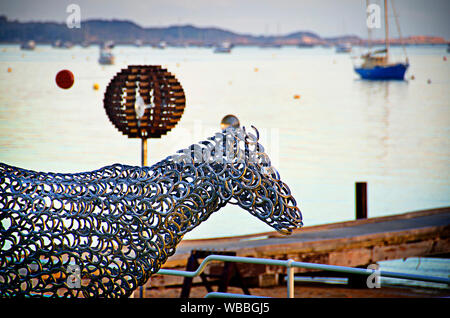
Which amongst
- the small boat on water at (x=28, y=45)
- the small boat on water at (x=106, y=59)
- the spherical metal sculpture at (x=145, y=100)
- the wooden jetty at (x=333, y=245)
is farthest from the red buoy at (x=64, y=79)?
the small boat on water at (x=28, y=45)

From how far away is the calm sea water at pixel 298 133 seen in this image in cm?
1930

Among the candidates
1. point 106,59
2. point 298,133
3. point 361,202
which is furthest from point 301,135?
point 106,59

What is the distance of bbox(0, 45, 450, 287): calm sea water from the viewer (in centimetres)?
1861

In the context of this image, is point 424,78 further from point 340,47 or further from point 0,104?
point 340,47

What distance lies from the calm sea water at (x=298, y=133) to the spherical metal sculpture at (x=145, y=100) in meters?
6.37

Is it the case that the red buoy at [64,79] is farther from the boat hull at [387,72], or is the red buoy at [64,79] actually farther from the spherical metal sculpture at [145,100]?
the boat hull at [387,72]

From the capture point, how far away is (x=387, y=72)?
2092 inches

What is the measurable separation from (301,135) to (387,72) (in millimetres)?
24224

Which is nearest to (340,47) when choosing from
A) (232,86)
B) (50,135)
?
(232,86)

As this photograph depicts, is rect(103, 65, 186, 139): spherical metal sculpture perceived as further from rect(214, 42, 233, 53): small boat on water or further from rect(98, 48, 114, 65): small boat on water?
rect(214, 42, 233, 53): small boat on water

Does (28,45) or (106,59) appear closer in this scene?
(106,59)

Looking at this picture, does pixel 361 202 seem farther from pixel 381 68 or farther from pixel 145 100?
pixel 381 68
